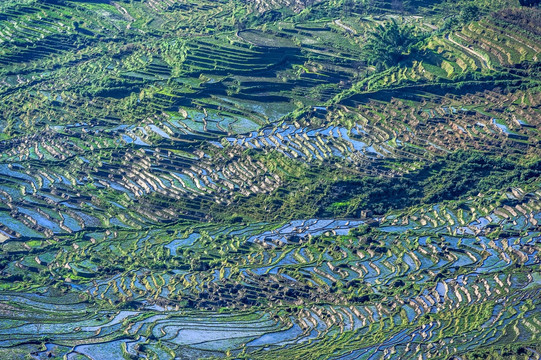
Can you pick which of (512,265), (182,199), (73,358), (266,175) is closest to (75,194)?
(182,199)

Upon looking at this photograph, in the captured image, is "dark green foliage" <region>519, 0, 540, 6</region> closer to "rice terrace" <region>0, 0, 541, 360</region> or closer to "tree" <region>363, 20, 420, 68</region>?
"rice terrace" <region>0, 0, 541, 360</region>

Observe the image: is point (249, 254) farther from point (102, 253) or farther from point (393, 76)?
point (393, 76)

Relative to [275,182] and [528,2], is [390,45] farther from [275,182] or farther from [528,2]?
[275,182]

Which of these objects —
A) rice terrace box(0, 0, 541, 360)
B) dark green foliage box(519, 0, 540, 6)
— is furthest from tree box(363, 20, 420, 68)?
dark green foliage box(519, 0, 540, 6)

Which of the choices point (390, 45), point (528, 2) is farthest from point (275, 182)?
point (528, 2)

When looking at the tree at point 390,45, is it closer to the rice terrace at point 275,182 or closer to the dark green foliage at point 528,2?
the rice terrace at point 275,182

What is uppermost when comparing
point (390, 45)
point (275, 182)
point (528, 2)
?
point (528, 2)
